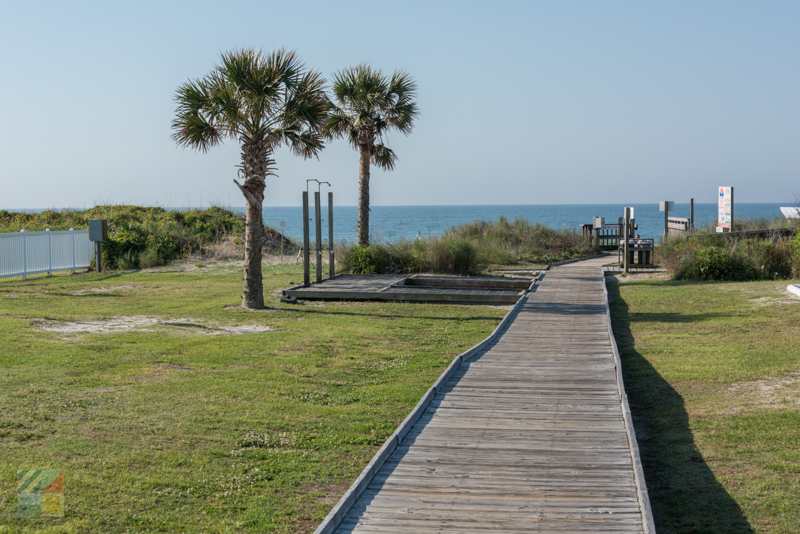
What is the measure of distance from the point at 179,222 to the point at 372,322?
18.5m

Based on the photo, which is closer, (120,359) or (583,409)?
(583,409)

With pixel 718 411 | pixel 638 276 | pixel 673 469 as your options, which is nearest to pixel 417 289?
pixel 638 276

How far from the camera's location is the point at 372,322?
11953 mm

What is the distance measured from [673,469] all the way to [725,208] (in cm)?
1842

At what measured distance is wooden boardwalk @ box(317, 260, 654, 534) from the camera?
154 inches

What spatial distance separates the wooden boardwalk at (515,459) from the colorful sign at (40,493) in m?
1.82

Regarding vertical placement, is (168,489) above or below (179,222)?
below

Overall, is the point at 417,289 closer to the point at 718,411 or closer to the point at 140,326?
the point at 140,326

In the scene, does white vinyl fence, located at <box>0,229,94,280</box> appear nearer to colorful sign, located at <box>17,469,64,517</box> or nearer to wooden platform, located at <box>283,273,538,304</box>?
wooden platform, located at <box>283,273,538,304</box>

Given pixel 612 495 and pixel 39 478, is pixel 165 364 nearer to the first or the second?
pixel 39 478

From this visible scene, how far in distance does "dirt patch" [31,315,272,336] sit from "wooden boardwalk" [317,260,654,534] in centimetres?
464

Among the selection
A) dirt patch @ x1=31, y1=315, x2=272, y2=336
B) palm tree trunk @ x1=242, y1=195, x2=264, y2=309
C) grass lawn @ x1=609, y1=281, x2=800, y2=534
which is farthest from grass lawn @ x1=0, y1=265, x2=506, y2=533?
grass lawn @ x1=609, y1=281, x2=800, y2=534

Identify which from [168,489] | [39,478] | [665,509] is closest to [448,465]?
[665,509]

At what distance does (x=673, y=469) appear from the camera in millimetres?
5242
